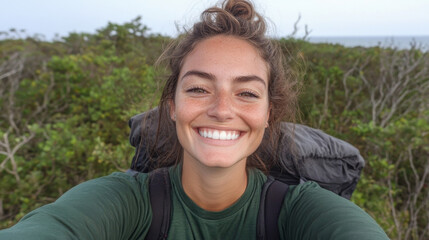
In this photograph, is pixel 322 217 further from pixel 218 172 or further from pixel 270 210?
pixel 218 172

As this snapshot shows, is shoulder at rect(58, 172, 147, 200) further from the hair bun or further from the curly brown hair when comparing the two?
the hair bun

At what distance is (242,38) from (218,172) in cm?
69

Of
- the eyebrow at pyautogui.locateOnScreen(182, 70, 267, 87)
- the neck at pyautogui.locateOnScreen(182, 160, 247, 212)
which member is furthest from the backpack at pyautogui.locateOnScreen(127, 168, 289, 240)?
the eyebrow at pyautogui.locateOnScreen(182, 70, 267, 87)

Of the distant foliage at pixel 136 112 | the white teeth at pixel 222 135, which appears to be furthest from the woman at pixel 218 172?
the distant foliage at pixel 136 112

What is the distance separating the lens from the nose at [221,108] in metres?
1.46

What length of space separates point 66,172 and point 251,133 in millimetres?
3291

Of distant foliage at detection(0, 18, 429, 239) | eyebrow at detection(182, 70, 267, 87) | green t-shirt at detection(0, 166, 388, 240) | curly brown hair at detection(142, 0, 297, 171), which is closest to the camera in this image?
green t-shirt at detection(0, 166, 388, 240)

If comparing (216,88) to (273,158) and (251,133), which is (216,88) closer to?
→ (251,133)

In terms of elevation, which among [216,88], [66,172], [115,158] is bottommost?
[66,172]

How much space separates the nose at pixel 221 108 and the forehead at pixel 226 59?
0.11 m

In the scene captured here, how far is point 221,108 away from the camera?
146 centimetres

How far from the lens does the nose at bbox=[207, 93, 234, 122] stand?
1.46 metres

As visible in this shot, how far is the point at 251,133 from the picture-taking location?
1558 mm

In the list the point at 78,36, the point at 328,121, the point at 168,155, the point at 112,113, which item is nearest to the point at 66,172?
the point at 112,113
